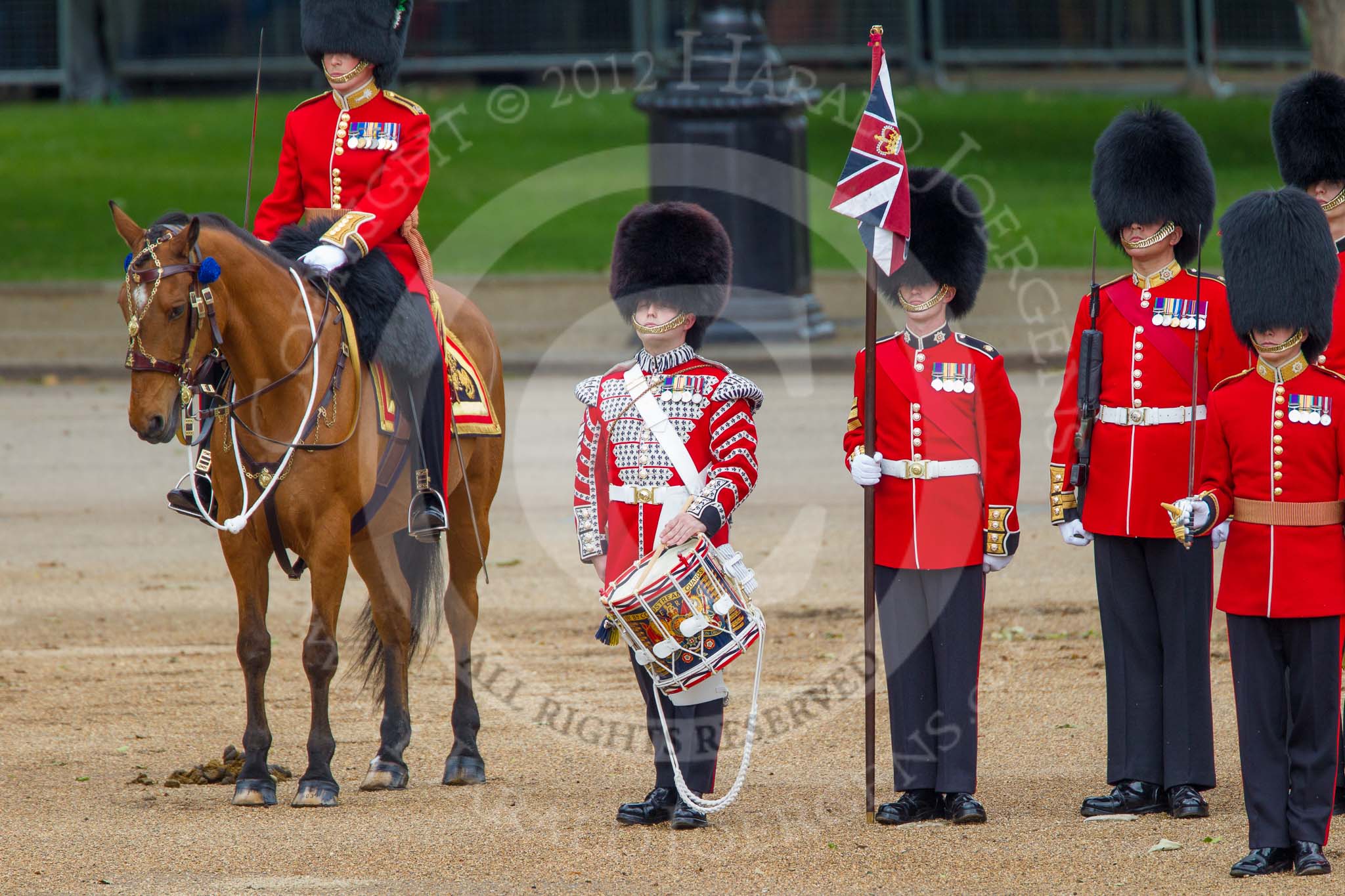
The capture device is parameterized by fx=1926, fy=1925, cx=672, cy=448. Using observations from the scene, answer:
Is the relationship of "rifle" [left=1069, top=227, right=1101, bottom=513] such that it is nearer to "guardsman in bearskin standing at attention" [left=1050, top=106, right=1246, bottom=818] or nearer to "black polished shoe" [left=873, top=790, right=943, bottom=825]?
"guardsman in bearskin standing at attention" [left=1050, top=106, right=1246, bottom=818]

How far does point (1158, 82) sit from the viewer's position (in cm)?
2769

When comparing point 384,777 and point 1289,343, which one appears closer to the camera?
point 1289,343

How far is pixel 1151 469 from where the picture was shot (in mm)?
5496

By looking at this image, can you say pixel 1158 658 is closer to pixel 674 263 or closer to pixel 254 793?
pixel 674 263

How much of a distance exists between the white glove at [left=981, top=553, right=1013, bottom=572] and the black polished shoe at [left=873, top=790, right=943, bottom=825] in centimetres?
67

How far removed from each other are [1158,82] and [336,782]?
2396cm

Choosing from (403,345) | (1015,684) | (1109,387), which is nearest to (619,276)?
Result: (403,345)

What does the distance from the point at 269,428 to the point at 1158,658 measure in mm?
2736

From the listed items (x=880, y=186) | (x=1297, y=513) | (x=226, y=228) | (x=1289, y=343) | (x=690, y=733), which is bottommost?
(x=690, y=733)

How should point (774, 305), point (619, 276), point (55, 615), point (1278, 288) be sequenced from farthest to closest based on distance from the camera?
1. point (774, 305)
2. point (55, 615)
3. point (619, 276)
4. point (1278, 288)

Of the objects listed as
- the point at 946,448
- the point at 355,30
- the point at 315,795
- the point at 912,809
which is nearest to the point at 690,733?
the point at 912,809

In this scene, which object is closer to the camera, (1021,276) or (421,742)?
(421,742)

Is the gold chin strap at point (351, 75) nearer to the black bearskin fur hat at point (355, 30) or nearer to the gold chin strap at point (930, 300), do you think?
the black bearskin fur hat at point (355, 30)

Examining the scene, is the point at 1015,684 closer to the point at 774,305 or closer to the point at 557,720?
the point at 557,720
